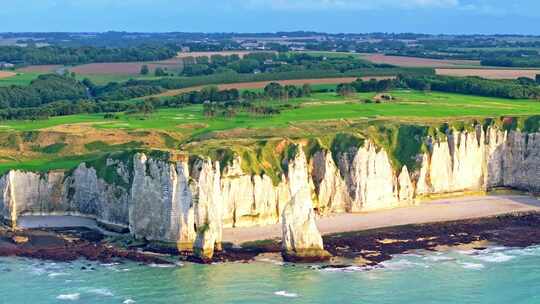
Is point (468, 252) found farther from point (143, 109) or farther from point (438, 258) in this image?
point (143, 109)

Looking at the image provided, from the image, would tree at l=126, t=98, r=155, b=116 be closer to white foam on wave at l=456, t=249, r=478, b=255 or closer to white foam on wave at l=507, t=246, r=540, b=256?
white foam on wave at l=456, t=249, r=478, b=255

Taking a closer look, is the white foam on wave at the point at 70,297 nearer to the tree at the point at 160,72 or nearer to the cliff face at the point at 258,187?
the cliff face at the point at 258,187

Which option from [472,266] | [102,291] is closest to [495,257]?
[472,266]

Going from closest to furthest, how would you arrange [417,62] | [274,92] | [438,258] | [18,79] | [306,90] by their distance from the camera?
1. [438,258]
2. [274,92]
3. [306,90]
4. [18,79]
5. [417,62]

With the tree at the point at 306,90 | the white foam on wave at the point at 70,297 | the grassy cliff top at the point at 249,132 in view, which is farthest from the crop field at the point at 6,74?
the white foam on wave at the point at 70,297

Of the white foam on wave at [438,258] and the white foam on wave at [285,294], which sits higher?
the white foam on wave at [438,258]
